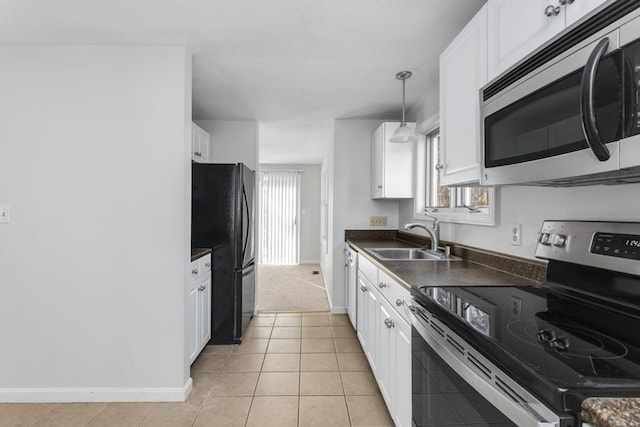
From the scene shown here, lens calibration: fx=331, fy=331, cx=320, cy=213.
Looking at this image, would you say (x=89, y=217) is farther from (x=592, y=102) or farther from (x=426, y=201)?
(x=426, y=201)

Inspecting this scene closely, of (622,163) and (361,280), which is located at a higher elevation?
(622,163)

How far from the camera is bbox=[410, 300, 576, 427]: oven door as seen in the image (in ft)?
2.13

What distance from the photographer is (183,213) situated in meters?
2.12

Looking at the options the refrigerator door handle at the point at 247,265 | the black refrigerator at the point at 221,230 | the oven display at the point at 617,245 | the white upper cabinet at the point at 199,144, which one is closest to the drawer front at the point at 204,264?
the black refrigerator at the point at 221,230

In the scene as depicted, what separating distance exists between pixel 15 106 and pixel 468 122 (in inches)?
104

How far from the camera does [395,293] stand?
166 centimetres

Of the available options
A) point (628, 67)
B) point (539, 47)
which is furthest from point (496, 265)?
point (628, 67)

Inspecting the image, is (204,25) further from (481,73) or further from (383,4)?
(481,73)

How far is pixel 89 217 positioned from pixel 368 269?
1878mm

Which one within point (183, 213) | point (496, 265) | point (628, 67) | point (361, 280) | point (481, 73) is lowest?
point (361, 280)

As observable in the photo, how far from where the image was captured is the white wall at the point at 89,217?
2059 millimetres

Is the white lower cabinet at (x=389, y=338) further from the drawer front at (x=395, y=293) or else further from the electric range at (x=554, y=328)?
the electric range at (x=554, y=328)

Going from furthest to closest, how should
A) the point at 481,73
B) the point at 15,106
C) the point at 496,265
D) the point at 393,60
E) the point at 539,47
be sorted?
1. the point at 393,60
2. the point at 15,106
3. the point at 496,265
4. the point at 481,73
5. the point at 539,47

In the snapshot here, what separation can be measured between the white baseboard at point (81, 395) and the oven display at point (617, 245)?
91.4 inches
